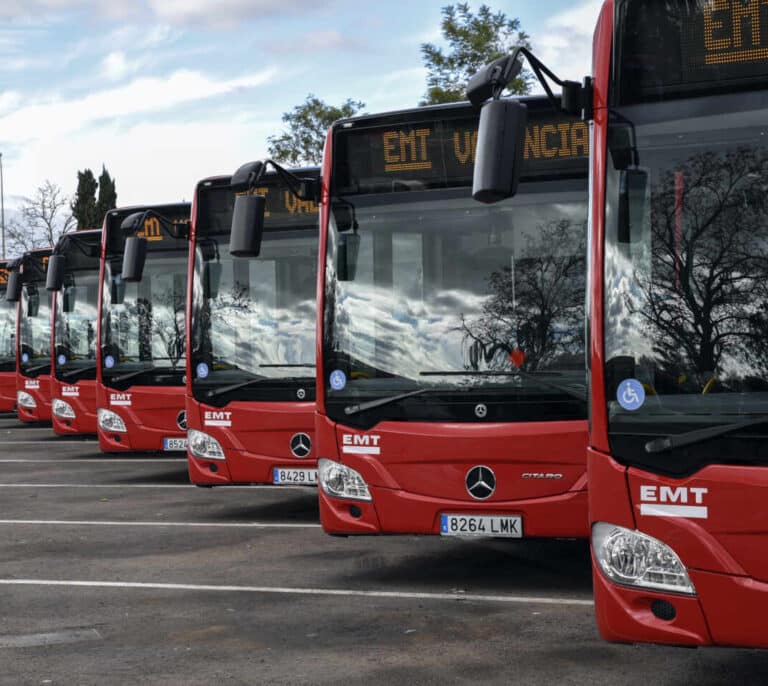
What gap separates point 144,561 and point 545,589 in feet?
10.3

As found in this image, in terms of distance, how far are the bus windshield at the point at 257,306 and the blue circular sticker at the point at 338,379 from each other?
107 inches

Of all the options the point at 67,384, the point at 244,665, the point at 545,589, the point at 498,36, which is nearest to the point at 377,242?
the point at 545,589

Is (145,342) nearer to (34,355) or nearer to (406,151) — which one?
(406,151)

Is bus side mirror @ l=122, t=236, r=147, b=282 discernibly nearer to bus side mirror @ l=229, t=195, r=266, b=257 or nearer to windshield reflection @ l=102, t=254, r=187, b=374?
windshield reflection @ l=102, t=254, r=187, b=374

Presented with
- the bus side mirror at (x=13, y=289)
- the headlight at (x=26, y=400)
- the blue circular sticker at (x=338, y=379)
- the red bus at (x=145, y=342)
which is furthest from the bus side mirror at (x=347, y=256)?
the headlight at (x=26, y=400)

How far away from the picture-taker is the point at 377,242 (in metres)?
8.90

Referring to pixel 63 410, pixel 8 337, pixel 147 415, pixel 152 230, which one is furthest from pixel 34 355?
pixel 152 230

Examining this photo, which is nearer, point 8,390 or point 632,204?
point 632,204

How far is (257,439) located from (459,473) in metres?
3.78

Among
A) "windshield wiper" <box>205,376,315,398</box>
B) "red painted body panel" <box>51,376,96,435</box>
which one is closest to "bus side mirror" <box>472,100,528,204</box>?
"windshield wiper" <box>205,376,315,398</box>

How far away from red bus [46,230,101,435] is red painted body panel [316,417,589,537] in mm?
11196

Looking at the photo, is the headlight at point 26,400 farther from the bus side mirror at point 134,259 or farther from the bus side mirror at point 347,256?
the bus side mirror at point 347,256

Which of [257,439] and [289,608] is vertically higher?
[257,439]

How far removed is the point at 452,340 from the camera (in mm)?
8523
